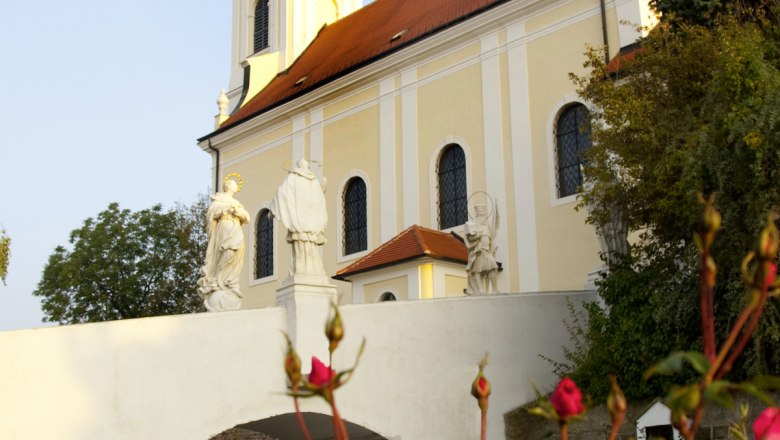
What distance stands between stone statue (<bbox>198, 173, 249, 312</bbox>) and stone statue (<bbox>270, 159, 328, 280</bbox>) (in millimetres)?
1765

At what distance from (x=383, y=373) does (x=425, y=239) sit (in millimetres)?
7808

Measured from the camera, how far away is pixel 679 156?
12062 mm

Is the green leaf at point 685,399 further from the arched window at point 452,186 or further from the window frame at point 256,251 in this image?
the window frame at point 256,251

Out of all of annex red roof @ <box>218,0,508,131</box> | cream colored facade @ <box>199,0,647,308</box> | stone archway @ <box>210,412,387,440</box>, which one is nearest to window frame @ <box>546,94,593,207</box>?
cream colored facade @ <box>199,0,647,308</box>

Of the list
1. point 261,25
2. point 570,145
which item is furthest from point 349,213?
point 261,25

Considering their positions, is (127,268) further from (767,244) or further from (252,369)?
(767,244)

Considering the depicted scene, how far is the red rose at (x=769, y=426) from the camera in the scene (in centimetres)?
175

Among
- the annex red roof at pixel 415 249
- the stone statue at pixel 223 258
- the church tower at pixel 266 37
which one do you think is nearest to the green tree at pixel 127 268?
the church tower at pixel 266 37

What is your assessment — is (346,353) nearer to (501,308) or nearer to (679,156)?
(501,308)

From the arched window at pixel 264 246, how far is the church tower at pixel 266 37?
4665mm

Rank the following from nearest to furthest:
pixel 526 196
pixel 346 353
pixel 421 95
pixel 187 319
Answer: pixel 187 319, pixel 346 353, pixel 526 196, pixel 421 95

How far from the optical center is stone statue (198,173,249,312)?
552 inches

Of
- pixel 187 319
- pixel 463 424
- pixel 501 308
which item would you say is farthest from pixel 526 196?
pixel 187 319

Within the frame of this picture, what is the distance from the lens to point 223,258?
14133 mm
